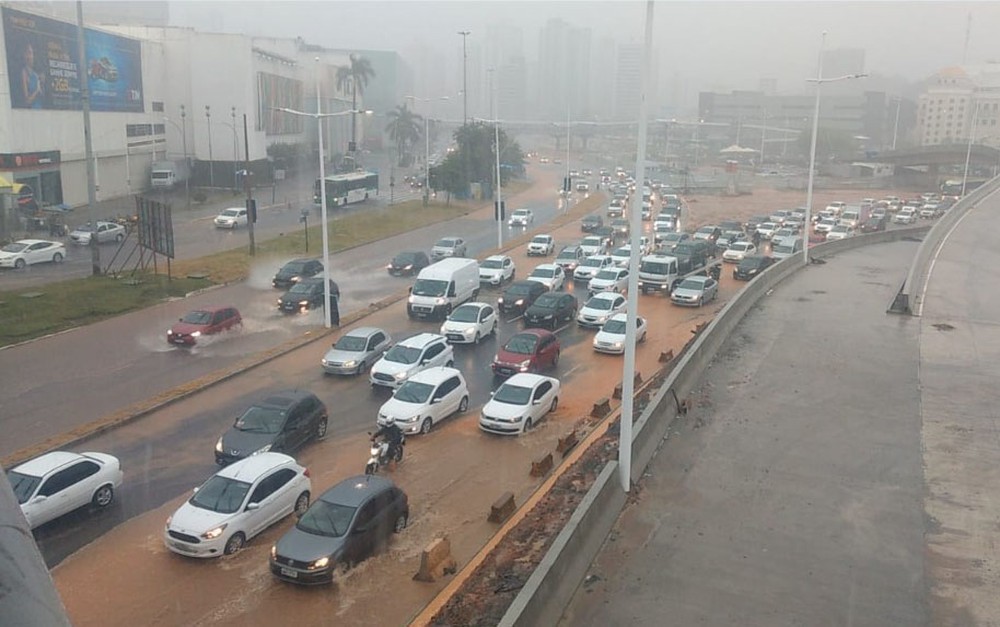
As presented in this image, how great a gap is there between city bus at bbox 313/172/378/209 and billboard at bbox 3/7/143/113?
47.3 feet

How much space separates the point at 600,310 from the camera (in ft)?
84.7

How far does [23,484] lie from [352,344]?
924cm

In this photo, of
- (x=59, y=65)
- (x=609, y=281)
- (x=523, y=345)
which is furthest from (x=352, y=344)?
(x=59, y=65)

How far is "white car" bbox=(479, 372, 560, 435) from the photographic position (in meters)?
→ 16.5

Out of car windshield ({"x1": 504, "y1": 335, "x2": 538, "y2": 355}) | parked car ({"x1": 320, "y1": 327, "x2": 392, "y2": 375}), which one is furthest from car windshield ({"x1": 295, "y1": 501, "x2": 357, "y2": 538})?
car windshield ({"x1": 504, "y1": 335, "x2": 538, "y2": 355})

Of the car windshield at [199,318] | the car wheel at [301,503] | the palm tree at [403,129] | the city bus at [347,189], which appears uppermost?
the palm tree at [403,129]

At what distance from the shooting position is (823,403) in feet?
47.3

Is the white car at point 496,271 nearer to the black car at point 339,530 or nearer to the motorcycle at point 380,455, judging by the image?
the motorcycle at point 380,455

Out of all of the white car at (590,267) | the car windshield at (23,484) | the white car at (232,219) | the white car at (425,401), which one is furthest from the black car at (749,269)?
the car windshield at (23,484)

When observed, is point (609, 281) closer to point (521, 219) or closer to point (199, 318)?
point (199, 318)

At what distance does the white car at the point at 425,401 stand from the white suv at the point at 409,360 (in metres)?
1.25

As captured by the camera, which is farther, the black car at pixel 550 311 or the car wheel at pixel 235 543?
the black car at pixel 550 311

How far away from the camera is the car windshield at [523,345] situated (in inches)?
815

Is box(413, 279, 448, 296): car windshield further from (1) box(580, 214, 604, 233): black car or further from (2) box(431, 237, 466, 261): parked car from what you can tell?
(1) box(580, 214, 604, 233): black car
